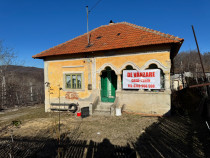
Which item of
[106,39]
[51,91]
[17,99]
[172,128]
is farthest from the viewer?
[17,99]

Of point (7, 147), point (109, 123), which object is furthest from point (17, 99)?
point (109, 123)

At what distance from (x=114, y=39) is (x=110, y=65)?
7.25 ft

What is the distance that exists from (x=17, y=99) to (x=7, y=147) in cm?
1044

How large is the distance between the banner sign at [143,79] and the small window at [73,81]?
372cm

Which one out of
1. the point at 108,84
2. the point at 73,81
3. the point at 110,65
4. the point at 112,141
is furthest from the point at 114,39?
the point at 112,141

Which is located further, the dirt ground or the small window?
the small window

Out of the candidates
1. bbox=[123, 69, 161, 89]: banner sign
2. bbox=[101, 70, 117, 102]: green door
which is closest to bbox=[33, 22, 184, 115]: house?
bbox=[101, 70, 117, 102]: green door

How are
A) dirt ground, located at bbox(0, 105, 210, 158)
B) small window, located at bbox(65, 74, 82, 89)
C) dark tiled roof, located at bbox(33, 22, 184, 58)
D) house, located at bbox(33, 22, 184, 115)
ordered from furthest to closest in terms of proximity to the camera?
small window, located at bbox(65, 74, 82, 89), dark tiled roof, located at bbox(33, 22, 184, 58), house, located at bbox(33, 22, 184, 115), dirt ground, located at bbox(0, 105, 210, 158)

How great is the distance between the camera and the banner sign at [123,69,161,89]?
843 centimetres

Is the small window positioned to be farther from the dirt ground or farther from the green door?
the dirt ground

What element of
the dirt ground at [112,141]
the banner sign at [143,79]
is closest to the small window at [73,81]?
the banner sign at [143,79]

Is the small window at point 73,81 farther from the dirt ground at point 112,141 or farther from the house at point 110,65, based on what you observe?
the dirt ground at point 112,141

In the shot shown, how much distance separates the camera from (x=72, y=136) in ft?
18.2

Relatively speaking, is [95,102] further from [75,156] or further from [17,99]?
[17,99]
